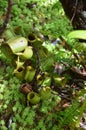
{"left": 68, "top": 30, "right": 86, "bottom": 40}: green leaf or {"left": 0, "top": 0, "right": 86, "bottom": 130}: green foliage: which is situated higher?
{"left": 68, "top": 30, "right": 86, "bottom": 40}: green leaf

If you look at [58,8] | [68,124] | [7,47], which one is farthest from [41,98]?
[58,8]

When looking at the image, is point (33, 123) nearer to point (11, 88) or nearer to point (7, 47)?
point (11, 88)

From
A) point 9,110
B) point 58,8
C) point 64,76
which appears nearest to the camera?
point 9,110

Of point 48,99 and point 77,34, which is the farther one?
point 48,99

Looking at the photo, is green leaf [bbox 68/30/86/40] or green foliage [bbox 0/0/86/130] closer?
green leaf [bbox 68/30/86/40]

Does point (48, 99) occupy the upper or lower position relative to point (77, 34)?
lower

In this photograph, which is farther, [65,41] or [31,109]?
[65,41]

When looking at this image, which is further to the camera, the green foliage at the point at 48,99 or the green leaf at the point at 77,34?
the green foliage at the point at 48,99

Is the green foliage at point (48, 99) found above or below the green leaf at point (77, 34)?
below

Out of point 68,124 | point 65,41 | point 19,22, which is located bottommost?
point 68,124

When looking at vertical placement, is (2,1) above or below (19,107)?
above

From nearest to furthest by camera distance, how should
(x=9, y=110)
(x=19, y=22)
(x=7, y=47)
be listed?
(x=7, y=47), (x=9, y=110), (x=19, y=22)
